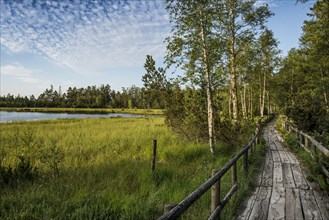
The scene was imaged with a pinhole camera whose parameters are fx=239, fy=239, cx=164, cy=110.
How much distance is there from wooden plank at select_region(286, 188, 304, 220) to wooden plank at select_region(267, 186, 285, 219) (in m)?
0.09

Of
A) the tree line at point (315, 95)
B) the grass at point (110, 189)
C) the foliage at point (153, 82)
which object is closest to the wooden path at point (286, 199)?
the grass at point (110, 189)

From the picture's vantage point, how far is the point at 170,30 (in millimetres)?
10789

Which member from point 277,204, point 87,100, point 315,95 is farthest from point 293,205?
point 87,100

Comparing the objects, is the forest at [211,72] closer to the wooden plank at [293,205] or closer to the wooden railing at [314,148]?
the wooden railing at [314,148]

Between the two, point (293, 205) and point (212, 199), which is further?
point (293, 205)

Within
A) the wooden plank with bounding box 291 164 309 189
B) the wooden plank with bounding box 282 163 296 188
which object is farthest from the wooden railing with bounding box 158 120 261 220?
the wooden plank with bounding box 291 164 309 189

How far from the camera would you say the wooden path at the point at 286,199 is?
14.8ft

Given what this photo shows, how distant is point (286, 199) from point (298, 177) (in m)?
2.34

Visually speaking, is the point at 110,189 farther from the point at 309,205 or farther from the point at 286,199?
the point at 309,205

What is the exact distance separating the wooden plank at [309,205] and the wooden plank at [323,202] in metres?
0.07

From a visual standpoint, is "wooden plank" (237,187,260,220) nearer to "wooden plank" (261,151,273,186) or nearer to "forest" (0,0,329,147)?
"wooden plank" (261,151,273,186)

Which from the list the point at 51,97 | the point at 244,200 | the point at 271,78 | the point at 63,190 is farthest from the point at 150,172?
the point at 51,97

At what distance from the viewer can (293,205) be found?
16.2 ft

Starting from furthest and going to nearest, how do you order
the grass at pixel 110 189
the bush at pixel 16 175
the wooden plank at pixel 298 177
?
the bush at pixel 16 175, the wooden plank at pixel 298 177, the grass at pixel 110 189
